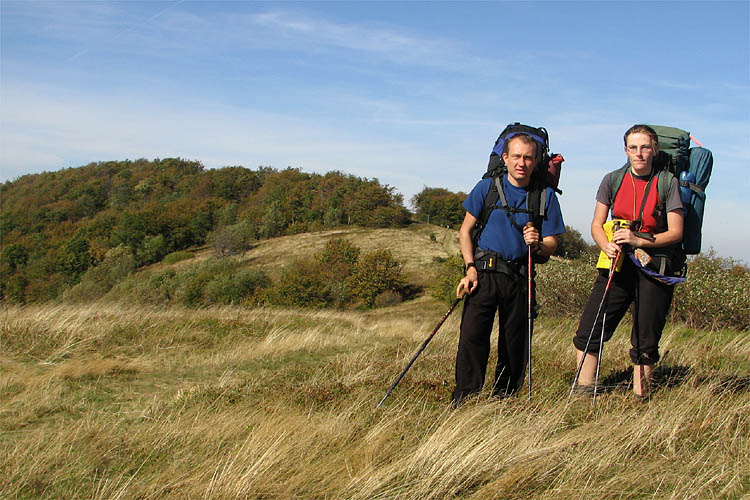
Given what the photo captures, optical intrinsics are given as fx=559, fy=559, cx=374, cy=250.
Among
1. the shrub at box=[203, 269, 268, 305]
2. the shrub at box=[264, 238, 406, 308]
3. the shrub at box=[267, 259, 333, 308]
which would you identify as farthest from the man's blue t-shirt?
the shrub at box=[203, 269, 268, 305]

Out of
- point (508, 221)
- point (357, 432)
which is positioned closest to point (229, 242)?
point (508, 221)

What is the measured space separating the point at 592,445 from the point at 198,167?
457 ft

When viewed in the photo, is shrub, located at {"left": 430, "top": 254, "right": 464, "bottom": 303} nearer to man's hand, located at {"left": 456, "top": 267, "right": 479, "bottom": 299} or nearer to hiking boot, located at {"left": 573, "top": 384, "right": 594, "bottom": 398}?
hiking boot, located at {"left": 573, "top": 384, "right": 594, "bottom": 398}

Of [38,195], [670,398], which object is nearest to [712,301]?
[670,398]

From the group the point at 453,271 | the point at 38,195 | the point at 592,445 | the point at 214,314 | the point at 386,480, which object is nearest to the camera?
the point at 386,480

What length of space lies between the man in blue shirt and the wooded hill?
242 feet

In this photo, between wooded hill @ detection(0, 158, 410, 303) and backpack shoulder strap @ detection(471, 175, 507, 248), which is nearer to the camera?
backpack shoulder strap @ detection(471, 175, 507, 248)

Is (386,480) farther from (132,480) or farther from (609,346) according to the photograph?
(609,346)

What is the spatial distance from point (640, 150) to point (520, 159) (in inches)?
33.8

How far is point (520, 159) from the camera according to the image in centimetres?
385

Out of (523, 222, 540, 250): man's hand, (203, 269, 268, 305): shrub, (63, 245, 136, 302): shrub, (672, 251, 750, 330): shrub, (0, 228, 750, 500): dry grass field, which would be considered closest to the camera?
(0, 228, 750, 500): dry grass field

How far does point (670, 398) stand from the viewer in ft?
13.2

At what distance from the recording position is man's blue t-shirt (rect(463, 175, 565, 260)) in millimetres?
3936

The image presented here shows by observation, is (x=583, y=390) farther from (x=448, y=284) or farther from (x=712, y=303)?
(x=448, y=284)
